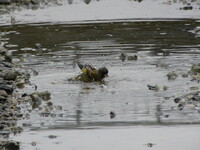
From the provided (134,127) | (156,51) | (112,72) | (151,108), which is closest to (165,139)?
(134,127)

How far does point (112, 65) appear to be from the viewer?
13.8 meters

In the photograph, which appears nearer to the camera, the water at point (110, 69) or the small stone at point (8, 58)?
the water at point (110, 69)

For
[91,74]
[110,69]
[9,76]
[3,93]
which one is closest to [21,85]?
[9,76]

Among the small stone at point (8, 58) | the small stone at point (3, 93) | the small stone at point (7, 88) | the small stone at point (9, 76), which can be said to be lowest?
the small stone at point (3, 93)

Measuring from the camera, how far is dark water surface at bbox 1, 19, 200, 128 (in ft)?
32.7

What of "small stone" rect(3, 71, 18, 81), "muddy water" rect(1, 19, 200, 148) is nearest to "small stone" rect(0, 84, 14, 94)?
"muddy water" rect(1, 19, 200, 148)

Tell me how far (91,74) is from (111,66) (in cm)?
129

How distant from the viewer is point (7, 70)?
44.5ft

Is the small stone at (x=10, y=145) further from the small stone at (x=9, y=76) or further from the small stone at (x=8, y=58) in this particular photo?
the small stone at (x=8, y=58)

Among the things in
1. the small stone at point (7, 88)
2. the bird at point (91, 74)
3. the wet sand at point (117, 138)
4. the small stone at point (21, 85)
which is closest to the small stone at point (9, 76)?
the small stone at point (21, 85)

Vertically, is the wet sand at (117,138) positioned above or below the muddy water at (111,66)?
below

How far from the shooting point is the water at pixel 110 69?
31.4 ft

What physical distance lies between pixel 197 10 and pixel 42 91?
1288 cm

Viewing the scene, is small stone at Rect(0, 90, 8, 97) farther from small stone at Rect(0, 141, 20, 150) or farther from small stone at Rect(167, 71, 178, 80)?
small stone at Rect(167, 71, 178, 80)
